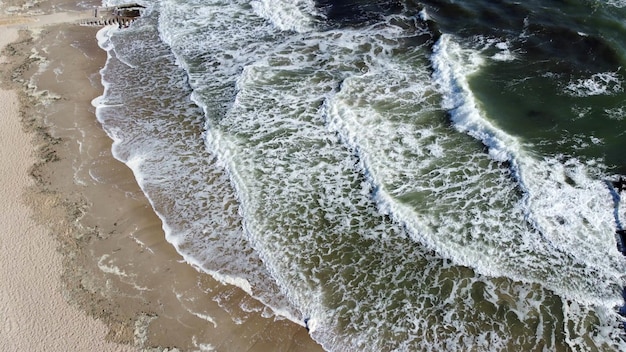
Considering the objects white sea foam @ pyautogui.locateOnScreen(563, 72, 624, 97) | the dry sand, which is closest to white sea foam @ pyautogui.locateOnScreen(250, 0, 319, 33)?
white sea foam @ pyautogui.locateOnScreen(563, 72, 624, 97)

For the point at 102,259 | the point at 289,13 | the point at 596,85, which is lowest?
the point at 102,259

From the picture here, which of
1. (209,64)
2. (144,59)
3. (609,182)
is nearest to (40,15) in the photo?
(144,59)

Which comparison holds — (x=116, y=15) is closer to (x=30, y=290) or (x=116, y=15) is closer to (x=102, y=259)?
(x=102, y=259)

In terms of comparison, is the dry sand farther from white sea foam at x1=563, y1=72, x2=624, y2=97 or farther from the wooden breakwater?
white sea foam at x1=563, y1=72, x2=624, y2=97

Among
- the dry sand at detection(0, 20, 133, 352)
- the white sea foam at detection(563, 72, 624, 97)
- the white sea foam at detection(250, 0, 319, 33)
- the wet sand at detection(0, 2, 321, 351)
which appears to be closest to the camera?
the dry sand at detection(0, 20, 133, 352)

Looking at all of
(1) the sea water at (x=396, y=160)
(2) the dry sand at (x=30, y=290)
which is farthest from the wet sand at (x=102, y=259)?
(1) the sea water at (x=396, y=160)

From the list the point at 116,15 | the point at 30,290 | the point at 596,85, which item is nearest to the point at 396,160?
the point at 596,85

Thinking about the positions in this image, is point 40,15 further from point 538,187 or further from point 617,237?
point 617,237
